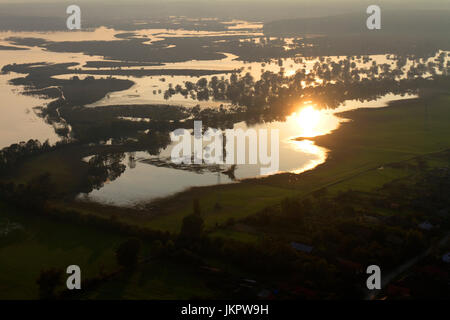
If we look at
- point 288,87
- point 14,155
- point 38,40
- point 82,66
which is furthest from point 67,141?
point 38,40

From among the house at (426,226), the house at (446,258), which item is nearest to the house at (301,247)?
the house at (446,258)

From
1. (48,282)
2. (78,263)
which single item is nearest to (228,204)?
(78,263)

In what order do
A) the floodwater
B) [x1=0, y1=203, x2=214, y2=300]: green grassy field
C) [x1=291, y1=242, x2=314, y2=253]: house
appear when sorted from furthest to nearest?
the floodwater → [x1=291, y1=242, x2=314, y2=253]: house → [x1=0, y1=203, x2=214, y2=300]: green grassy field

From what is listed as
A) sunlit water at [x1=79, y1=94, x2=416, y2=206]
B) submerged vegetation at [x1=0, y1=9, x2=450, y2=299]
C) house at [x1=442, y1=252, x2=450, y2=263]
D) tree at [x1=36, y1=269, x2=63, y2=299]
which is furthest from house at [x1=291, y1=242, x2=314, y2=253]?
sunlit water at [x1=79, y1=94, x2=416, y2=206]

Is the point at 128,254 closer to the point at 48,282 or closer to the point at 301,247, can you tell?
the point at 48,282

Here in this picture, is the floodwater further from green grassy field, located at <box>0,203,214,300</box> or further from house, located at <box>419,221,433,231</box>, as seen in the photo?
house, located at <box>419,221,433,231</box>
